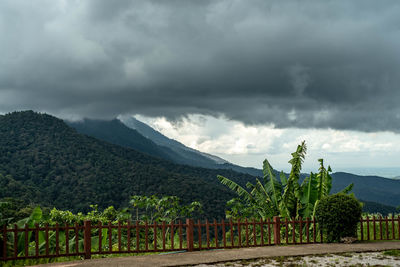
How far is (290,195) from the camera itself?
46.2 ft

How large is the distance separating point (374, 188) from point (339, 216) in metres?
188

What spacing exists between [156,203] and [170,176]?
5246 cm

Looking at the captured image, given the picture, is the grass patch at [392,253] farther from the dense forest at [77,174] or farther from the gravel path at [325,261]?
the dense forest at [77,174]

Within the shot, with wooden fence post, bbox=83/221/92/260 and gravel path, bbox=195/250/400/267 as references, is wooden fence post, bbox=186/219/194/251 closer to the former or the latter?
gravel path, bbox=195/250/400/267

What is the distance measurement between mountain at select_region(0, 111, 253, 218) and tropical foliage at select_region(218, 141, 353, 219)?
1120 inches

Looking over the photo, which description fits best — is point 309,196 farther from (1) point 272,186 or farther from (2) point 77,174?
(2) point 77,174

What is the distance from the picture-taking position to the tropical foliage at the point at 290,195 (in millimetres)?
13500

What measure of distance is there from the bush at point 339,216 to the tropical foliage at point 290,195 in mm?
1607

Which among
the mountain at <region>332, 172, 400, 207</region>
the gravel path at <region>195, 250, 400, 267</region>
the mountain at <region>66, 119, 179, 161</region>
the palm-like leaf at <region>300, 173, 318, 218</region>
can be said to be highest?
the mountain at <region>66, 119, 179, 161</region>

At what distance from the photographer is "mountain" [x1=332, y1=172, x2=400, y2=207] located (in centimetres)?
16575

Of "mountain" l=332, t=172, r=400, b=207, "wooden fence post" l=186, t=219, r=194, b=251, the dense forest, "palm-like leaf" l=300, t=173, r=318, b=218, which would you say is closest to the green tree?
"palm-like leaf" l=300, t=173, r=318, b=218

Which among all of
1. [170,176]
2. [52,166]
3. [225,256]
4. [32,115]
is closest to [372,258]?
Answer: [225,256]

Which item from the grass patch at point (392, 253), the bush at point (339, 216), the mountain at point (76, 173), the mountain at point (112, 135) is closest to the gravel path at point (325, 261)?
the grass patch at point (392, 253)

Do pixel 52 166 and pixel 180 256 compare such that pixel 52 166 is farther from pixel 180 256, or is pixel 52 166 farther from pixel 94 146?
pixel 180 256
